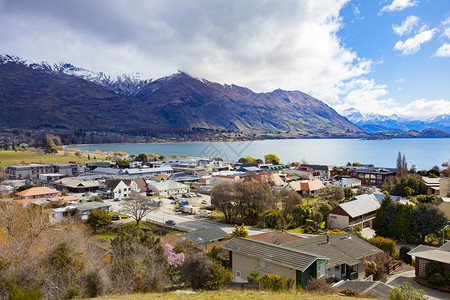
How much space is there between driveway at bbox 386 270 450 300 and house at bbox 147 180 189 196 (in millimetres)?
31546

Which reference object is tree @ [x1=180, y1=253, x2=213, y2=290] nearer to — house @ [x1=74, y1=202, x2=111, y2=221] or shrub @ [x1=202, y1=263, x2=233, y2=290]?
shrub @ [x1=202, y1=263, x2=233, y2=290]

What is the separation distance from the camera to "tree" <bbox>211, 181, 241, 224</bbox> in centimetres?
2595

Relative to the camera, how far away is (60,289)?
26.1 ft

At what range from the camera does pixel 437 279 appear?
37.0 ft

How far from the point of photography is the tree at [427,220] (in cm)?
Answer: 1878

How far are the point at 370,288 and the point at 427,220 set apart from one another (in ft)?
43.9

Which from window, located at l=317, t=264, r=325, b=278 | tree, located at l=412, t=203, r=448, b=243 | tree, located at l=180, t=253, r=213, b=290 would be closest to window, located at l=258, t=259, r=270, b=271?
window, located at l=317, t=264, r=325, b=278

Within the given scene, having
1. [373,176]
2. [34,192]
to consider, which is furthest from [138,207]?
[373,176]

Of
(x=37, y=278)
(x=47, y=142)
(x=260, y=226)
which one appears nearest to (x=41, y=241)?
(x=37, y=278)

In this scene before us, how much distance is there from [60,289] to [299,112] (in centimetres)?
20241

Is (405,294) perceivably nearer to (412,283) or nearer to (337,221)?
(412,283)

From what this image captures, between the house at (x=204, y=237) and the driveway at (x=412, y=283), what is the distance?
9941 millimetres

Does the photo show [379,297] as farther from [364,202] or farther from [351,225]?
[364,202]

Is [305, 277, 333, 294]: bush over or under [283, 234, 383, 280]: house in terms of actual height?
over
